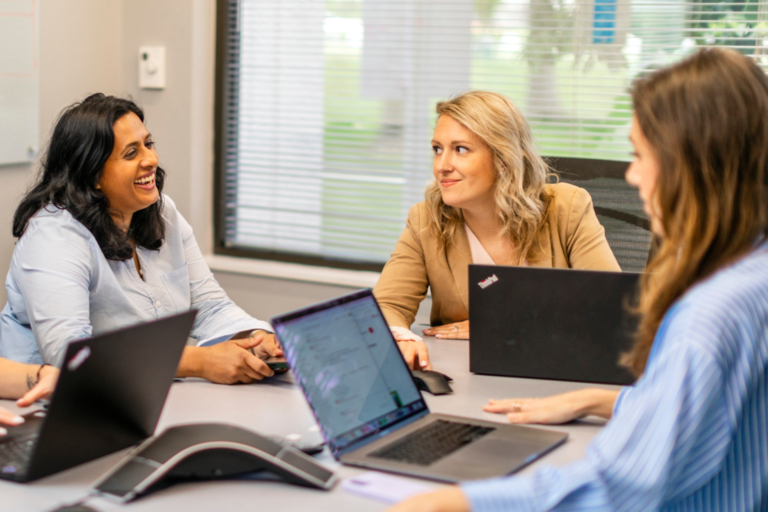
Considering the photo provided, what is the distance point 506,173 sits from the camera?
1.90 m

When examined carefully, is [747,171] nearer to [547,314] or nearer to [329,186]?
[547,314]

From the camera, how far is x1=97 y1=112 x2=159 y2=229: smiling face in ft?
5.72

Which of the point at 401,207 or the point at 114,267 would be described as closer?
the point at 114,267

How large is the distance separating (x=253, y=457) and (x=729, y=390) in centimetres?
58

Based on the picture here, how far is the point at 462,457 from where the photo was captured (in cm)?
100

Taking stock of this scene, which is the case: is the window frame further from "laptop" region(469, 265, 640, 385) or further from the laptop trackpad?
the laptop trackpad

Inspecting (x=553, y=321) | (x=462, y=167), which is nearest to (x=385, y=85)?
(x=462, y=167)

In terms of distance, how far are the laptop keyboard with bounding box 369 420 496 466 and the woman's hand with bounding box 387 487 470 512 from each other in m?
0.20

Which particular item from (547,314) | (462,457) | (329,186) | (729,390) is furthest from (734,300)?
(329,186)

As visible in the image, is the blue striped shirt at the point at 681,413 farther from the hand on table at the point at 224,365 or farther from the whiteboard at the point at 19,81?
the whiteboard at the point at 19,81

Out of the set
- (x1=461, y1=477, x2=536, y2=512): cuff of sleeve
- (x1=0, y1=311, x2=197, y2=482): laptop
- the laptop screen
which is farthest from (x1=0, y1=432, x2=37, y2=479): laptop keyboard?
(x1=461, y1=477, x2=536, y2=512): cuff of sleeve

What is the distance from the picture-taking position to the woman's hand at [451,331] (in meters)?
1.76

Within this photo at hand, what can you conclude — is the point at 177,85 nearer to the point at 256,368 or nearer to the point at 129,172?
the point at 129,172

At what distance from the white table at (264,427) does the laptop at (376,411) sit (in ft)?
0.13
